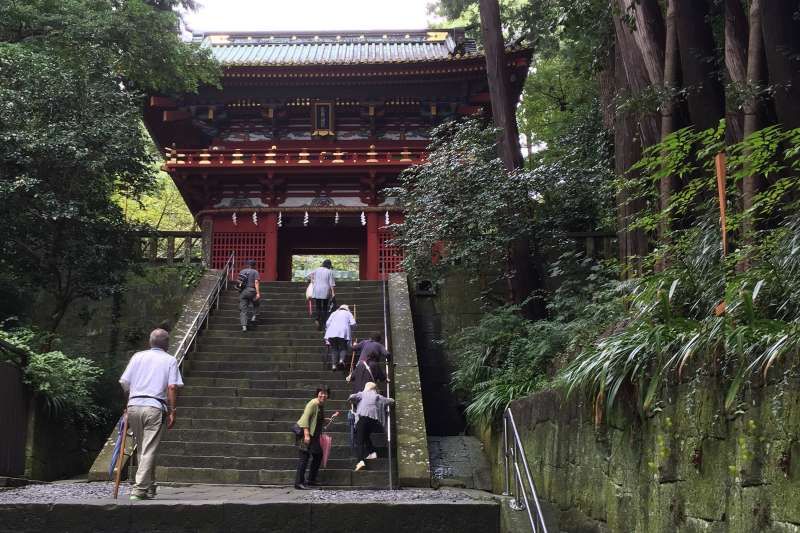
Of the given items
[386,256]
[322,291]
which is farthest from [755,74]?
[386,256]

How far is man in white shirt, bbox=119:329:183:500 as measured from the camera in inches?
238

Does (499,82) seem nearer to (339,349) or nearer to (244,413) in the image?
(339,349)

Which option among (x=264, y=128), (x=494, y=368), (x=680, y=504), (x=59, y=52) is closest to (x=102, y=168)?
(x=59, y=52)

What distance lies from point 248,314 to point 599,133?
7.32m

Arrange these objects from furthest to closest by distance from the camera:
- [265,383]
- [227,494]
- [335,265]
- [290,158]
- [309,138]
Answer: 1. [335,265]
2. [309,138]
3. [290,158]
4. [265,383]
5. [227,494]

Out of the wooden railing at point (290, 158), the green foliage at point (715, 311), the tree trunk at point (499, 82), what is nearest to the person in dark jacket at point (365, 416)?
the green foliage at point (715, 311)

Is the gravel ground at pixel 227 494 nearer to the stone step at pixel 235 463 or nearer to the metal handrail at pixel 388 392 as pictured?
the metal handrail at pixel 388 392

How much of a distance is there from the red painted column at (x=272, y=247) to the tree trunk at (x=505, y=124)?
759cm

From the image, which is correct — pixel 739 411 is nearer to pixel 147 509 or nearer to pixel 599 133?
pixel 147 509

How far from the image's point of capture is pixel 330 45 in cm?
2292

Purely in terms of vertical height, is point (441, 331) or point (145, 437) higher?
point (441, 331)

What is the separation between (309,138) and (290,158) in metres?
1.62

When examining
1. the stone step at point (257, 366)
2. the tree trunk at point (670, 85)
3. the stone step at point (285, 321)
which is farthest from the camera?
the stone step at point (285, 321)

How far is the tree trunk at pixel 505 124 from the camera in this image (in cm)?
1206
